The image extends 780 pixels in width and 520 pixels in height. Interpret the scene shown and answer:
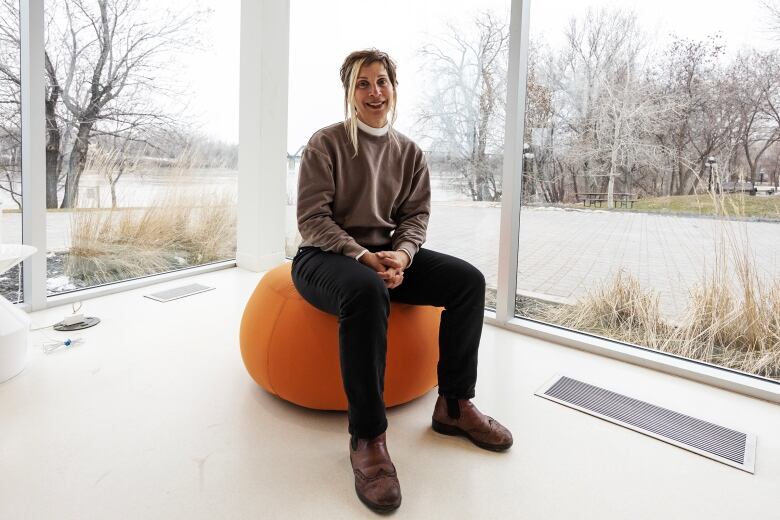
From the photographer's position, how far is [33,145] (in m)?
2.49

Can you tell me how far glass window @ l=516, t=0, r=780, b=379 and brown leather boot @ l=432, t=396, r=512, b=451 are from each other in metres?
1.16

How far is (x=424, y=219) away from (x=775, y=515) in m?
1.31

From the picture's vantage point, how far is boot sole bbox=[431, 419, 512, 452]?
150 cm

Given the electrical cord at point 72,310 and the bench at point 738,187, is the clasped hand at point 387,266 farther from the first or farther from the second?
the electrical cord at point 72,310

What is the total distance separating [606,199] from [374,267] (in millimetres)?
1417

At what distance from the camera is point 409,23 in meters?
3.09

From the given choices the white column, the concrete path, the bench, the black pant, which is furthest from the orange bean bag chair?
the white column

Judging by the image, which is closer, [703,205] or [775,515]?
[775,515]

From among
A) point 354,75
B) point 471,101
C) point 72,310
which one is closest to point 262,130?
point 471,101

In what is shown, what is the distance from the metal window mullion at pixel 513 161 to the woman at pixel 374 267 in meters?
0.80

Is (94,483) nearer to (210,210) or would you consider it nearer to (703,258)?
(703,258)

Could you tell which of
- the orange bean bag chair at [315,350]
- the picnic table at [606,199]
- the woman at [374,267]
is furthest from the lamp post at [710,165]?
the orange bean bag chair at [315,350]

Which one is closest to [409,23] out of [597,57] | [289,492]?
[597,57]

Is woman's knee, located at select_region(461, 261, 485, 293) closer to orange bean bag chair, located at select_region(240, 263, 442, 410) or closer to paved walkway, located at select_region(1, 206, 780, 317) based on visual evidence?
orange bean bag chair, located at select_region(240, 263, 442, 410)
